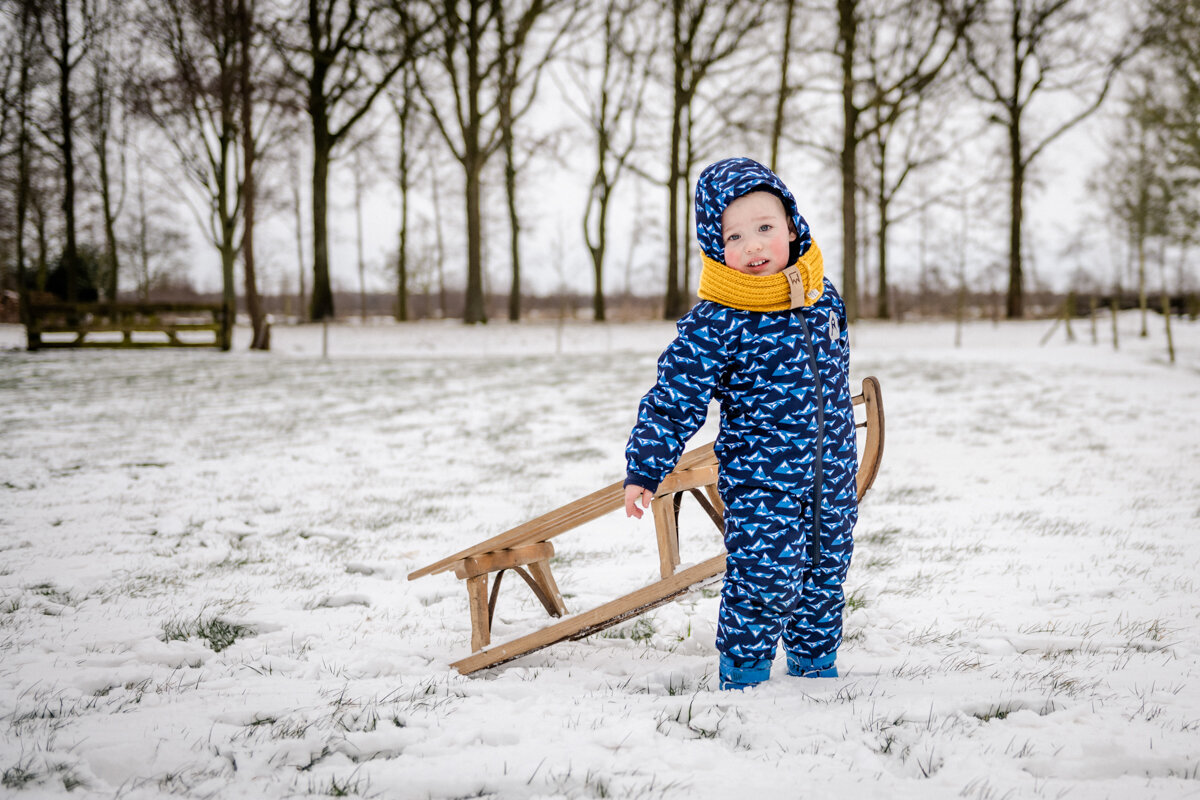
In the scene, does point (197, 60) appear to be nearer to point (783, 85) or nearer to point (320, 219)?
point (320, 219)

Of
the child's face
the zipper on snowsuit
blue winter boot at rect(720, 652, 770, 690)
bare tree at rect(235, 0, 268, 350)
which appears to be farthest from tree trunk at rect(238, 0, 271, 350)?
blue winter boot at rect(720, 652, 770, 690)

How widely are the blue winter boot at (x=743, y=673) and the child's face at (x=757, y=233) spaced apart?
3.94 feet

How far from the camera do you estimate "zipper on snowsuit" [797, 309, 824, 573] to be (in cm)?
217

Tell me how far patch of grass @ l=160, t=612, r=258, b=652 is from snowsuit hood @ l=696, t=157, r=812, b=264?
7.34 ft

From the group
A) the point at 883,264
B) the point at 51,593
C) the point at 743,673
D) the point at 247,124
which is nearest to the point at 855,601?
the point at 743,673

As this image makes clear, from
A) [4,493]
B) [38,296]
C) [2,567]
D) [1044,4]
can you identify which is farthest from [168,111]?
[1044,4]

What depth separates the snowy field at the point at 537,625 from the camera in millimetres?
1812

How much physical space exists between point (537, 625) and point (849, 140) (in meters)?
21.8

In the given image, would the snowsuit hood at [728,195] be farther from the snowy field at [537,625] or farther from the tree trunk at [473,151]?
the tree trunk at [473,151]

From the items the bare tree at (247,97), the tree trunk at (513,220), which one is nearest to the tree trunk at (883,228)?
the tree trunk at (513,220)

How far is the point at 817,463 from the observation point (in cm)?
217

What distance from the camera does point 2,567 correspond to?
3.48 metres

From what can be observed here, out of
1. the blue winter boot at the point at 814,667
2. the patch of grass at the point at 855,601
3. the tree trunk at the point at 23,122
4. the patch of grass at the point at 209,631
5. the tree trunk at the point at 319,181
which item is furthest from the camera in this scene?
the tree trunk at the point at 23,122

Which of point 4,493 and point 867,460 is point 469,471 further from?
point 867,460
